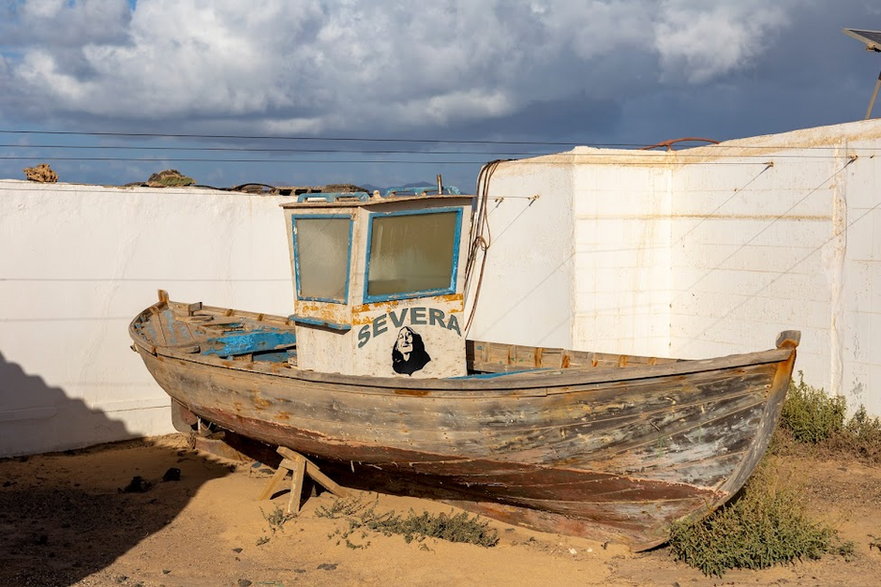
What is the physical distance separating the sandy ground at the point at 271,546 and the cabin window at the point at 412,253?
1.90 m

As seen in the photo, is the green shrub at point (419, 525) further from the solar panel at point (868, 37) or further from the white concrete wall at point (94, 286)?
the solar panel at point (868, 37)

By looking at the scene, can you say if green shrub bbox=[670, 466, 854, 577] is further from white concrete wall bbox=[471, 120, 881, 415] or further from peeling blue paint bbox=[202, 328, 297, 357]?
Answer: peeling blue paint bbox=[202, 328, 297, 357]

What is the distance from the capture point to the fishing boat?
5641 millimetres

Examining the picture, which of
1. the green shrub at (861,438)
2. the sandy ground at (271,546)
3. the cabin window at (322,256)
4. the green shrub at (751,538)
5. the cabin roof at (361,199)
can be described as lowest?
the sandy ground at (271,546)

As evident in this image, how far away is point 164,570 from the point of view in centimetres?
636

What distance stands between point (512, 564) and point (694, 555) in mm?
1276

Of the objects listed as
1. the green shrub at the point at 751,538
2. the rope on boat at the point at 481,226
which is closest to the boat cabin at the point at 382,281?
the green shrub at the point at 751,538

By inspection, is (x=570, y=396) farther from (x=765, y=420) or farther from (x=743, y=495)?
(x=743, y=495)

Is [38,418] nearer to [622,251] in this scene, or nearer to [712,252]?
[622,251]

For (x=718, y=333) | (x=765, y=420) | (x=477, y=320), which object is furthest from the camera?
(x=477, y=320)

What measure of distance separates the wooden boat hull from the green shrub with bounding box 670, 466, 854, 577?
21cm

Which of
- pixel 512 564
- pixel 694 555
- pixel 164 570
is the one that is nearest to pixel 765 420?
pixel 694 555

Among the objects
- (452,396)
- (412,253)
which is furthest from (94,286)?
(452,396)

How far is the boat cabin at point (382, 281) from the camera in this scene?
23.6 feet
